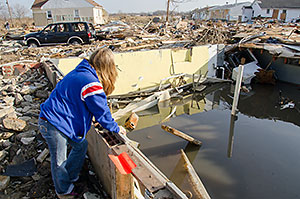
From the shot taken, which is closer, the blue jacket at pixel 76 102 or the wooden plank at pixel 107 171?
the blue jacket at pixel 76 102

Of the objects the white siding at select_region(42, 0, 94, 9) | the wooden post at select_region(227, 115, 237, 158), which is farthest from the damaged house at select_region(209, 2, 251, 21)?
the wooden post at select_region(227, 115, 237, 158)

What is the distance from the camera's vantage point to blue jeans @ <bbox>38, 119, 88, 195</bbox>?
217 cm

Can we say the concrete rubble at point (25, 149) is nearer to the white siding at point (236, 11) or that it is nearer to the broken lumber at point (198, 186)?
the broken lumber at point (198, 186)

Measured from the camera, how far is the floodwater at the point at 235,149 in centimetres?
446

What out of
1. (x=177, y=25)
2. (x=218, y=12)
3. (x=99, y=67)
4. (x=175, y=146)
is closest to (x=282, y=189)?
(x=175, y=146)

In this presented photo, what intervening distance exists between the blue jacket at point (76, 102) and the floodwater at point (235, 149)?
7.22 ft

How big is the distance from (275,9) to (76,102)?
1866 inches

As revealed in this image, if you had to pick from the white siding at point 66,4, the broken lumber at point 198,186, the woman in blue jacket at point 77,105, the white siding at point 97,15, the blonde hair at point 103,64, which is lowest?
the broken lumber at point 198,186

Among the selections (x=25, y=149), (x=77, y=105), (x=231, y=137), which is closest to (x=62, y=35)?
(x=25, y=149)

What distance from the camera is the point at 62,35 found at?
44.7 ft

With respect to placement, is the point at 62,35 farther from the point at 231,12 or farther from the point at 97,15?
the point at 231,12

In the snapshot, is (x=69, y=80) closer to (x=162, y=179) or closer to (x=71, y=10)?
(x=162, y=179)

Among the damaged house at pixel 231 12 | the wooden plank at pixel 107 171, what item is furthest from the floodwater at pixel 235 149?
the damaged house at pixel 231 12

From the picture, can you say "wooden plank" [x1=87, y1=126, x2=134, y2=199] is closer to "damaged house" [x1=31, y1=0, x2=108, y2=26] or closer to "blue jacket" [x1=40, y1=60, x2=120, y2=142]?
"blue jacket" [x1=40, y1=60, x2=120, y2=142]
